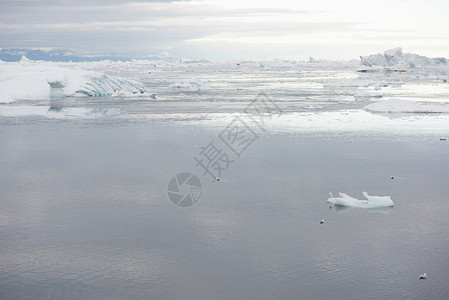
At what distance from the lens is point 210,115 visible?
25562 millimetres

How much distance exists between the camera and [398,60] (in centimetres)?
9112

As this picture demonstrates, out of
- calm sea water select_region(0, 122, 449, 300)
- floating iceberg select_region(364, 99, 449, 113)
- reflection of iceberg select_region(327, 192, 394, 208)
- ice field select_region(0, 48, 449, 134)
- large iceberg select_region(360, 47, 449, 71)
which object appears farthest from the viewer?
large iceberg select_region(360, 47, 449, 71)

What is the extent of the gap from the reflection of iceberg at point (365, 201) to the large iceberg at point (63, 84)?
89.4 ft

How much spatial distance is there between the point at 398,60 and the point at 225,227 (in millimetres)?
88609

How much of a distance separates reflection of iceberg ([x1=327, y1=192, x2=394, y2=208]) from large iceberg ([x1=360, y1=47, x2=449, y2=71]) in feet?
253

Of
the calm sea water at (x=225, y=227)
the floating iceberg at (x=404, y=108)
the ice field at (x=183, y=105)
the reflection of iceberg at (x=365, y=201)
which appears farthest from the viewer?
the floating iceberg at (x=404, y=108)

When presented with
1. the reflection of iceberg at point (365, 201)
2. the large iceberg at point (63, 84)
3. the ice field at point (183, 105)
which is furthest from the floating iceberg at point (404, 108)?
the reflection of iceberg at point (365, 201)

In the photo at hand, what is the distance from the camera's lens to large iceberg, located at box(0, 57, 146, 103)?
3538cm

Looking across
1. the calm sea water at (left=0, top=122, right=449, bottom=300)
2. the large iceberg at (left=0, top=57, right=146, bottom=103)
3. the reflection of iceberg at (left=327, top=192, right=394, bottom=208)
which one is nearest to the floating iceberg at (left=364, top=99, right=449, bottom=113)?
the calm sea water at (left=0, top=122, right=449, bottom=300)

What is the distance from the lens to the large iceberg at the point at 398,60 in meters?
88.7

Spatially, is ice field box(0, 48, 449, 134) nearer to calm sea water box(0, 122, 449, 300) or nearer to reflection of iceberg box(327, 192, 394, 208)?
calm sea water box(0, 122, 449, 300)

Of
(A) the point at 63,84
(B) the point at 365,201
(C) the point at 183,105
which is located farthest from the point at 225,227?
(A) the point at 63,84

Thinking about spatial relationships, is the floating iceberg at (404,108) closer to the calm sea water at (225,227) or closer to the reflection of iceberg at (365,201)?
the calm sea water at (225,227)

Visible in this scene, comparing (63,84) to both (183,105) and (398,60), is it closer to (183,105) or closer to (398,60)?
(183,105)
